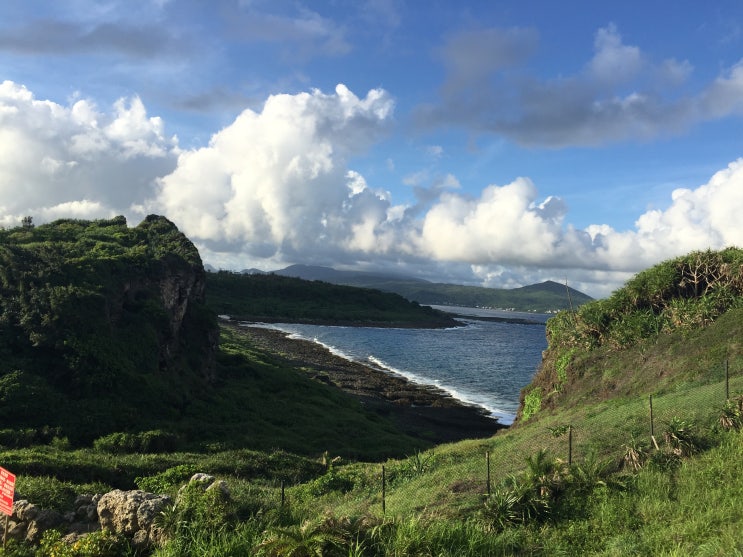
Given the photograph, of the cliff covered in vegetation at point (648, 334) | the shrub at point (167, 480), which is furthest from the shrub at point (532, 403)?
the shrub at point (167, 480)

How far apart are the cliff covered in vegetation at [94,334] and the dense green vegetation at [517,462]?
3.25 ft

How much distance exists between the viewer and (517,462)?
2042 cm

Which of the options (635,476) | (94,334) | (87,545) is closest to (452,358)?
(94,334)

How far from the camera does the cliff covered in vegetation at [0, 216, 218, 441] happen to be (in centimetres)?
3114

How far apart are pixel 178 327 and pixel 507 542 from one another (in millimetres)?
44892

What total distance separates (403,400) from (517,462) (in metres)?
48.7

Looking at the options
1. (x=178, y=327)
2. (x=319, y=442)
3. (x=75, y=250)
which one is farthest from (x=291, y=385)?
(x=75, y=250)

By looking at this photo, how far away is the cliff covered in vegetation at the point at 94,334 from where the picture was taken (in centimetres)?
3114

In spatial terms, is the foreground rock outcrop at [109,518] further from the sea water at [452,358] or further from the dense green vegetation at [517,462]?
the sea water at [452,358]

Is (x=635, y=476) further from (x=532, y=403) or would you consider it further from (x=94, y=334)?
(x=94, y=334)

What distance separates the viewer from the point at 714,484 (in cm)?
1424

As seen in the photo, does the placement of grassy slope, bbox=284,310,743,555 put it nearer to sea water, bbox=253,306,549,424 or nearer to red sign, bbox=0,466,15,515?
red sign, bbox=0,466,15,515

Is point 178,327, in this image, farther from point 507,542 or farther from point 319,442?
point 507,542

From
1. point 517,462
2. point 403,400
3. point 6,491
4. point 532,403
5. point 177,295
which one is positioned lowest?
point 403,400
